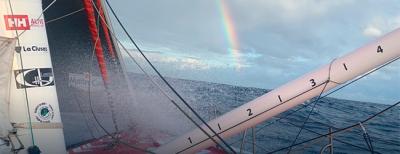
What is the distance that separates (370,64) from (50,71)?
20.9 ft

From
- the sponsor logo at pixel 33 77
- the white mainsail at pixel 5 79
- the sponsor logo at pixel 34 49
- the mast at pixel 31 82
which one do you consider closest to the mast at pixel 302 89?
the mast at pixel 31 82

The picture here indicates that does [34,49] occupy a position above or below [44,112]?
above

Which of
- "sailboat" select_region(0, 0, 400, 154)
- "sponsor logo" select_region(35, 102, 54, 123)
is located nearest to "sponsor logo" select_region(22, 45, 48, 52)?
"sailboat" select_region(0, 0, 400, 154)

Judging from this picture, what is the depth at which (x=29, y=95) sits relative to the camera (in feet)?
24.5

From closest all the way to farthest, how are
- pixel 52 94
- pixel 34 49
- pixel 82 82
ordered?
pixel 34 49 < pixel 52 94 < pixel 82 82

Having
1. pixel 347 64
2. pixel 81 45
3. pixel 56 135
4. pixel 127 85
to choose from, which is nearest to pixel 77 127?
pixel 127 85

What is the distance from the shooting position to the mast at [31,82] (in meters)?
7.29

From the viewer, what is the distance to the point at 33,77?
7.55 m

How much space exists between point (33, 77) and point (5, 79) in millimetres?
555

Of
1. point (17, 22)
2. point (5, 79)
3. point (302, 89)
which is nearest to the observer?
point (302, 89)

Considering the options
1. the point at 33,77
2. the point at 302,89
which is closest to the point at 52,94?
the point at 33,77

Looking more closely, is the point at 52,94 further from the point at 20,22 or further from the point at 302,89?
the point at 302,89

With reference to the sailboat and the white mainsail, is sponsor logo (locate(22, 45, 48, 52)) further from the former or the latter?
the white mainsail

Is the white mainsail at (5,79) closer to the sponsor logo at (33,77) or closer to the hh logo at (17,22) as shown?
the sponsor logo at (33,77)
